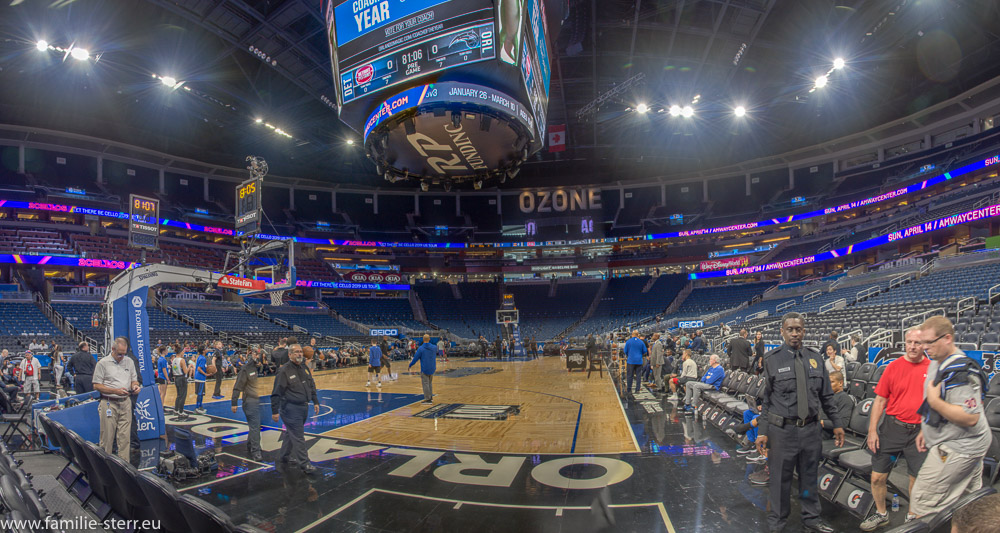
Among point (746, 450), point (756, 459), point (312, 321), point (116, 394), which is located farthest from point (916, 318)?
point (312, 321)

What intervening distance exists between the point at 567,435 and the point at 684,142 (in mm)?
29857

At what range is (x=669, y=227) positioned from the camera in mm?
42875

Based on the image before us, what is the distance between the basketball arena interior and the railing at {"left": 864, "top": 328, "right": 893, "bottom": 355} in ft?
4.37

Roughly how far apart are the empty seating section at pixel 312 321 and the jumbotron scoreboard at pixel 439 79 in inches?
1118

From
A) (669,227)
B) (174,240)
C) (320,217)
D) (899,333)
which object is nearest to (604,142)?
(669,227)

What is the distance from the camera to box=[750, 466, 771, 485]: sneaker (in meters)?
4.73

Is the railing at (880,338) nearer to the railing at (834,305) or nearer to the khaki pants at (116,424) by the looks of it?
the railing at (834,305)

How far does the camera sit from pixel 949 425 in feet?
9.57

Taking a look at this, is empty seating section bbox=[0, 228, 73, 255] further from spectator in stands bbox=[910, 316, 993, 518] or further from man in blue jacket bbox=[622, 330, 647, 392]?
spectator in stands bbox=[910, 316, 993, 518]

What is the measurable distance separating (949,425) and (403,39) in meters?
6.94

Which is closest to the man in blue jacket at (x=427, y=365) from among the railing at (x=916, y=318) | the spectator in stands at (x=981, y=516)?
the spectator in stands at (x=981, y=516)

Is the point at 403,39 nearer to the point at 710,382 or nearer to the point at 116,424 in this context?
the point at 116,424

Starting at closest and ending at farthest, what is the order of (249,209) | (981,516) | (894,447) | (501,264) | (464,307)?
(981,516) → (894,447) → (249,209) → (464,307) → (501,264)

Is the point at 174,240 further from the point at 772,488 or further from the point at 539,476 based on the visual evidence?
the point at 772,488
